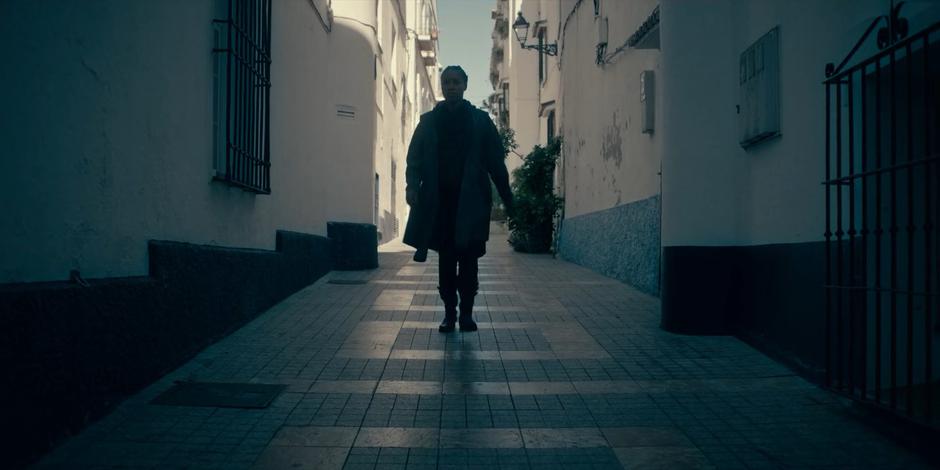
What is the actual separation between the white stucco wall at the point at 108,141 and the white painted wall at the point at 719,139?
3461 millimetres

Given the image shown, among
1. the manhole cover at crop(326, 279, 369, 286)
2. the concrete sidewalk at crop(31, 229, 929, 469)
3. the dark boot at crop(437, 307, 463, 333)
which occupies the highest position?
the manhole cover at crop(326, 279, 369, 286)

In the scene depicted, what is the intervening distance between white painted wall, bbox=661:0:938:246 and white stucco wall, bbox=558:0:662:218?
1.99 m

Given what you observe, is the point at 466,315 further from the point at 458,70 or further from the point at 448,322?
the point at 458,70

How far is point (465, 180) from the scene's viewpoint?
522cm

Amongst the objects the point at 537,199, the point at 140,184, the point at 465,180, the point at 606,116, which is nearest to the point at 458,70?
the point at 465,180

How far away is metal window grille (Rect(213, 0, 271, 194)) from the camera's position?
5609 millimetres

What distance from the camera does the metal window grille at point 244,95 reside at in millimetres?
5609

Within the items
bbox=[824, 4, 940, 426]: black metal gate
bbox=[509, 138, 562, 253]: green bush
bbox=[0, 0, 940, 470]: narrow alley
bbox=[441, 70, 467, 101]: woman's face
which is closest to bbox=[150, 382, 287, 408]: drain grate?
bbox=[0, 0, 940, 470]: narrow alley

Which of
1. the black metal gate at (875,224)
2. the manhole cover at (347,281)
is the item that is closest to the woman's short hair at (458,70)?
the black metal gate at (875,224)

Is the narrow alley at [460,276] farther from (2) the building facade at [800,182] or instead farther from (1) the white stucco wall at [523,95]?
(1) the white stucco wall at [523,95]

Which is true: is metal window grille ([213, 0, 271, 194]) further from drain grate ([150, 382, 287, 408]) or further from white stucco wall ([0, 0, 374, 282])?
drain grate ([150, 382, 287, 408])

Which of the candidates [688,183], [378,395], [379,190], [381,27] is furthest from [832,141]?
[379,190]

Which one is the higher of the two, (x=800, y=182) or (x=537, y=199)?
(x=537, y=199)

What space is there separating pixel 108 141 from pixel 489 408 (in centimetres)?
233
